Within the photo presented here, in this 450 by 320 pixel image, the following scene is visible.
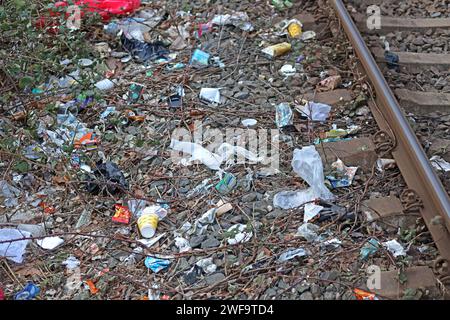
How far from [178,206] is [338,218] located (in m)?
1.02

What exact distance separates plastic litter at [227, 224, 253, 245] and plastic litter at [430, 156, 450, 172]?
1.36m

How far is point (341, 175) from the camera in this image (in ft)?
14.5

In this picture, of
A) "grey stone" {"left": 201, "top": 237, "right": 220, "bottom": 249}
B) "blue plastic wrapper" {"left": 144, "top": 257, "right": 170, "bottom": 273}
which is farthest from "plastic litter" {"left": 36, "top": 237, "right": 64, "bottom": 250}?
"grey stone" {"left": 201, "top": 237, "right": 220, "bottom": 249}

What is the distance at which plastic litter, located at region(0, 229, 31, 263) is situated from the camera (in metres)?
4.08

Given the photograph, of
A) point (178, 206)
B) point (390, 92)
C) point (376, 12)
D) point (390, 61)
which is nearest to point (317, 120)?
point (390, 92)

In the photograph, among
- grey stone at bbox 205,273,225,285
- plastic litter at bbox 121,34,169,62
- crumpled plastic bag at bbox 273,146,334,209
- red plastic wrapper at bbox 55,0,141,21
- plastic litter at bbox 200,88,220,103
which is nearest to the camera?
grey stone at bbox 205,273,225,285

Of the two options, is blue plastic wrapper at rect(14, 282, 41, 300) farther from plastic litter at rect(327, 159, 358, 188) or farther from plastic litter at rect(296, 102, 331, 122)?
plastic litter at rect(296, 102, 331, 122)

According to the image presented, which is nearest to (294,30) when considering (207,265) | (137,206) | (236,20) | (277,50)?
(277,50)

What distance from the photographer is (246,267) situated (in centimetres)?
383

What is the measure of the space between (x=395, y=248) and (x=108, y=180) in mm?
1898

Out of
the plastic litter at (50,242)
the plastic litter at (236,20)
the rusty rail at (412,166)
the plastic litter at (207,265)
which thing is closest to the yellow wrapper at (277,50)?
the plastic litter at (236,20)

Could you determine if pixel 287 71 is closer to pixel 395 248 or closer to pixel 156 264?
pixel 395 248

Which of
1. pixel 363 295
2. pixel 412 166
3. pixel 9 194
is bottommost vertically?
pixel 9 194
